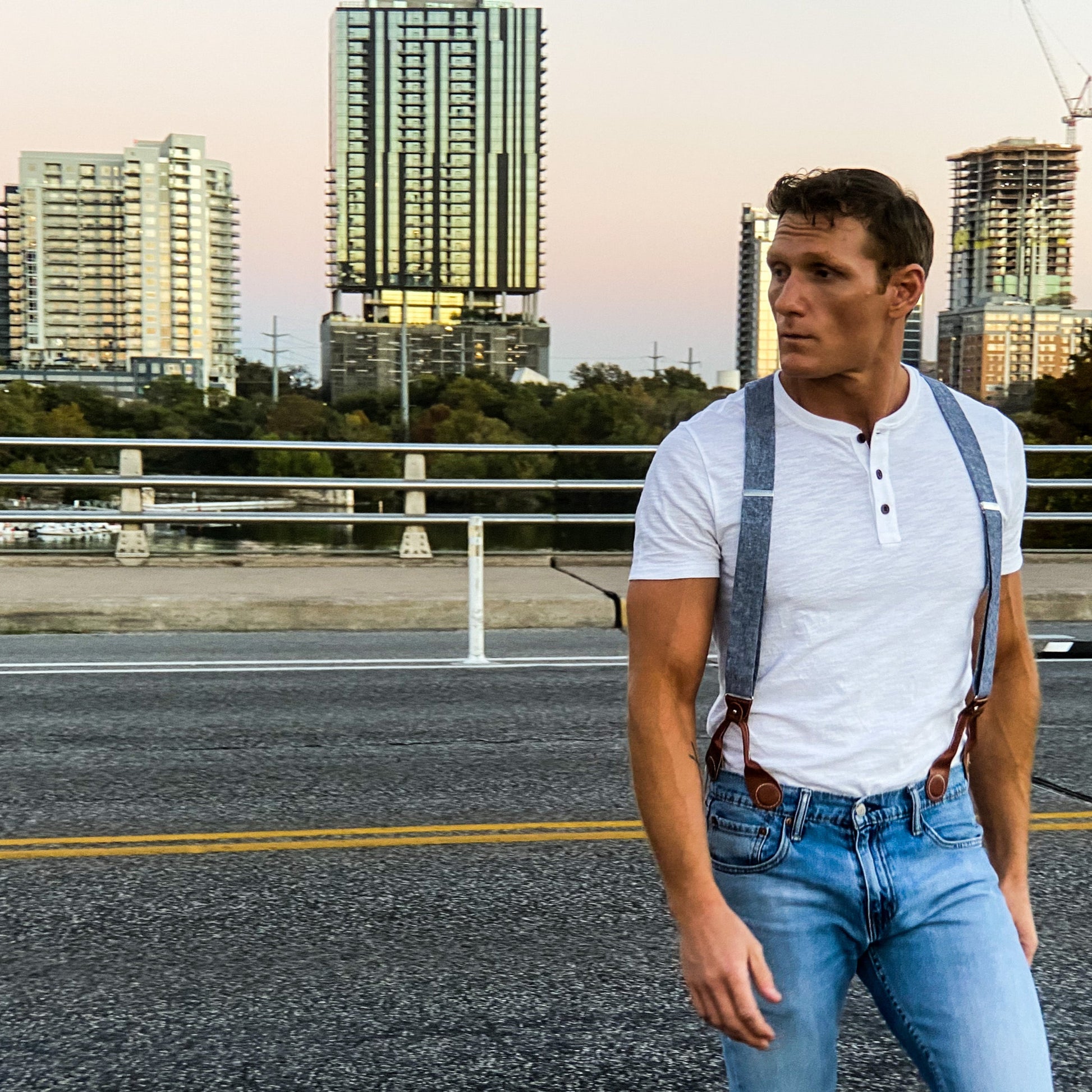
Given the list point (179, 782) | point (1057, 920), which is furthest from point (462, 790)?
point (1057, 920)

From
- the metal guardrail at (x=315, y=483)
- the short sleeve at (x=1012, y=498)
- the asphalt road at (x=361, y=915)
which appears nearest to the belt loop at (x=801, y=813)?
the short sleeve at (x=1012, y=498)

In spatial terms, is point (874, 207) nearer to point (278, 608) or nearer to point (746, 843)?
point (746, 843)

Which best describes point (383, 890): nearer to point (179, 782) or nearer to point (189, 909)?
point (189, 909)

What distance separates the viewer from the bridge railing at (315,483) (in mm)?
12742

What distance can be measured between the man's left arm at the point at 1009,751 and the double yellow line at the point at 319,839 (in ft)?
11.0

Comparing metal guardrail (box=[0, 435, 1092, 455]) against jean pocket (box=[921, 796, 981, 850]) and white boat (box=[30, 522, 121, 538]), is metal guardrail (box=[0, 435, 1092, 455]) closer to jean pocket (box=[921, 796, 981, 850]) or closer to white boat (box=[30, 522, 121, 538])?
white boat (box=[30, 522, 121, 538])

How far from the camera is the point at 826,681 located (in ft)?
6.75

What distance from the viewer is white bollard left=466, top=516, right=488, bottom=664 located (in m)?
9.90

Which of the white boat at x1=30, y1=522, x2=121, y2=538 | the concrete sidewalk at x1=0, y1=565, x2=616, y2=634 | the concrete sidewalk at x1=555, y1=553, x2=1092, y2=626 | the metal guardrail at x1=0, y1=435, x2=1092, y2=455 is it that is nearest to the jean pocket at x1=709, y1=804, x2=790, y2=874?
the concrete sidewalk at x1=555, y1=553, x2=1092, y2=626

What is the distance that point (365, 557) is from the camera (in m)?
14.4

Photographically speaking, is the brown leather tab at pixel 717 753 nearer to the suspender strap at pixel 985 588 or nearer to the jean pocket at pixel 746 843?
the jean pocket at pixel 746 843

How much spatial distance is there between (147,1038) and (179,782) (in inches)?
110

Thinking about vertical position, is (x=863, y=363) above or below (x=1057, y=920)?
above

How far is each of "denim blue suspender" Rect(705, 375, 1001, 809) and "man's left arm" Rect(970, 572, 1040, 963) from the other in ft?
0.41
